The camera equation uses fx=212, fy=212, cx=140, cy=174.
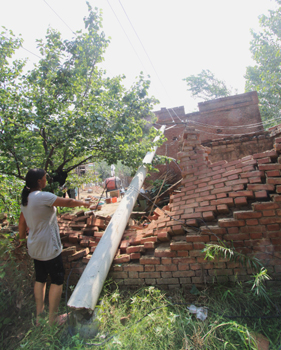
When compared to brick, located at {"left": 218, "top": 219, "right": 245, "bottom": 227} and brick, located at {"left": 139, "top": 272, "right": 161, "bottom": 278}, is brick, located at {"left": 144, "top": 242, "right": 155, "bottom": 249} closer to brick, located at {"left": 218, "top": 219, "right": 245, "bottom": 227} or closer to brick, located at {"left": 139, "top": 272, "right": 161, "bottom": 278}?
brick, located at {"left": 139, "top": 272, "right": 161, "bottom": 278}

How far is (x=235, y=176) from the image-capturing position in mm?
2828

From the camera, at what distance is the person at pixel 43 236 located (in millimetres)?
2365

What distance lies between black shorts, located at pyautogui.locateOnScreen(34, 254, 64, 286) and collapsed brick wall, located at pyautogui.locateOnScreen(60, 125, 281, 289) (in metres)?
0.79

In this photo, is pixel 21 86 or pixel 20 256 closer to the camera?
pixel 20 256

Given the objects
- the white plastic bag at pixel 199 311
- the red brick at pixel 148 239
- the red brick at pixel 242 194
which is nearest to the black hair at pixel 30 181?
the red brick at pixel 148 239

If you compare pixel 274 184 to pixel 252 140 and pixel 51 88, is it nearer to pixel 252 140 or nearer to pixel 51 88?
pixel 51 88

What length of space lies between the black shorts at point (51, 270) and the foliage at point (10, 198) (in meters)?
2.30

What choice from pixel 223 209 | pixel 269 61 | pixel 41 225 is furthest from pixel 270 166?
pixel 269 61

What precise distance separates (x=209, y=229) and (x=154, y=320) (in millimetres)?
1213

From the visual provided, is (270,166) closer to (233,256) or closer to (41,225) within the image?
(233,256)

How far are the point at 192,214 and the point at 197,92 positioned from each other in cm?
2422

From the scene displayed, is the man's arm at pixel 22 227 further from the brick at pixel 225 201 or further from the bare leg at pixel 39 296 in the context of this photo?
the brick at pixel 225 201

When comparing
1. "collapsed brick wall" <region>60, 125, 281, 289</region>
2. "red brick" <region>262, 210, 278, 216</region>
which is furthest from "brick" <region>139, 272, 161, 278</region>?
"red brick" <region>262, 210, 278, 216</region>

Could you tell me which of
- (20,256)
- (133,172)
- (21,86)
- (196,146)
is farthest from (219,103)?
(20,256)
